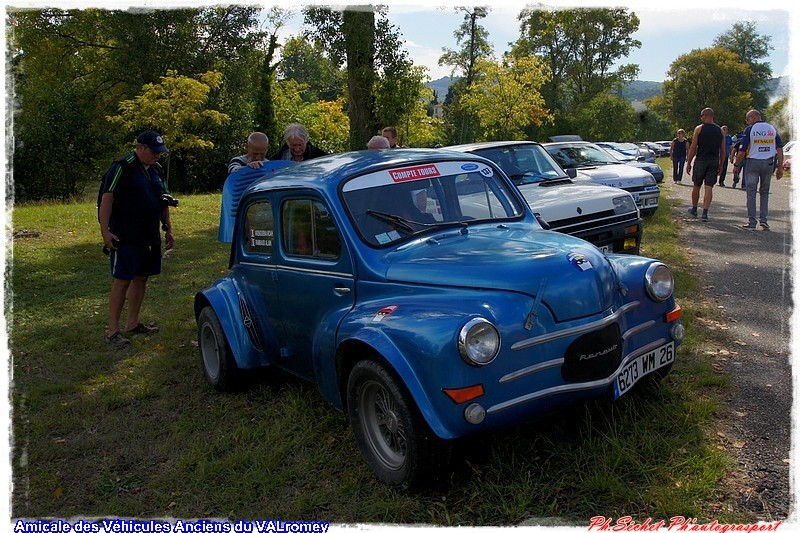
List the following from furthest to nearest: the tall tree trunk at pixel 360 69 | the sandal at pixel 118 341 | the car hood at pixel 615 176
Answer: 1. the tall tree trunk at pixel 360 69
2. the car hood at pixel 615 176
3. the sandal at pixel 118 341

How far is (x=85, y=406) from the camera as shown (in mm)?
5367

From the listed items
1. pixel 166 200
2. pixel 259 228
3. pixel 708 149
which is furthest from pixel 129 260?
pixel 708 149

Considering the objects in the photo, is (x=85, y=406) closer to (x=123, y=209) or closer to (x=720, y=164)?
(x=123, y=209)

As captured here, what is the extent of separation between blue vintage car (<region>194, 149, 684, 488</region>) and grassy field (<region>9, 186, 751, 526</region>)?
0.28 metres

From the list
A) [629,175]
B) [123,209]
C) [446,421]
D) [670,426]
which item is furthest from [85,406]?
[629,175]

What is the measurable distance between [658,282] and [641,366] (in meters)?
0.53

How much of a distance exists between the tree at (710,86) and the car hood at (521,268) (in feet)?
247

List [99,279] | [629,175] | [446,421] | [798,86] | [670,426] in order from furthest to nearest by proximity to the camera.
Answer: [629,175], [99,279], [798,86], [670,426], [446,421]

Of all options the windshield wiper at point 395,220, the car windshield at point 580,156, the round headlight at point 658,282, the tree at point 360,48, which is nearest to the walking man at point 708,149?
the car windshield at point 580,156

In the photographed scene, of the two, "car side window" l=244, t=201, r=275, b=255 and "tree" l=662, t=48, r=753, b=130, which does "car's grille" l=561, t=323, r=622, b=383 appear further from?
"tree" l=662, t=48, r=753, b=130

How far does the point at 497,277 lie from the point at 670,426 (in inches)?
60.1

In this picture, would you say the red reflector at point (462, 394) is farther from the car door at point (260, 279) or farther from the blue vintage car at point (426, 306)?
the car door at point (260, 279)

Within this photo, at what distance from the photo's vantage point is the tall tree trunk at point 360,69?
14.4 m

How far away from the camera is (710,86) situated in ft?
236
